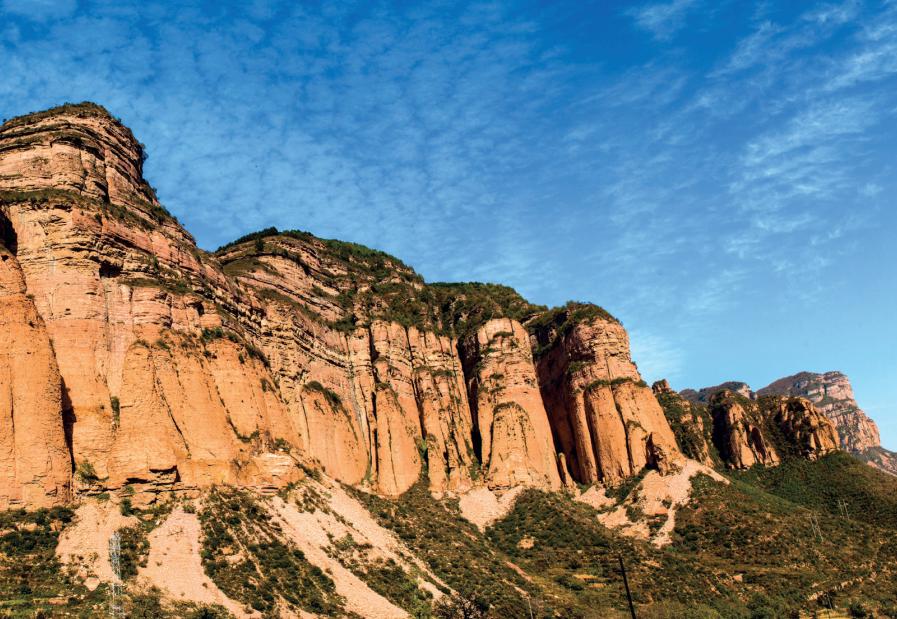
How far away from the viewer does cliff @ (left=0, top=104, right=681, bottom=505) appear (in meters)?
48.6

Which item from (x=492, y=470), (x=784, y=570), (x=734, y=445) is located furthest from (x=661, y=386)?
(x=784, y=570)

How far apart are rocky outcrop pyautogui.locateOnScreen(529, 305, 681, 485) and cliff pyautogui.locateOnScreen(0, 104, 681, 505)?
0.22 m

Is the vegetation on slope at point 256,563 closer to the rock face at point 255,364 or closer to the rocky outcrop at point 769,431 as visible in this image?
the rock face at point 255,364

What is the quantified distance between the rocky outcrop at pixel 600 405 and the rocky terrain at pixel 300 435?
258 mm

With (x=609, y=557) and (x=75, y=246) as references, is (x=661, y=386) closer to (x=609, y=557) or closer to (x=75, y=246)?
(x=609, y=557)

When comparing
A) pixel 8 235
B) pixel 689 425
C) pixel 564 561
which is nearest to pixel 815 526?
pixel 564 561

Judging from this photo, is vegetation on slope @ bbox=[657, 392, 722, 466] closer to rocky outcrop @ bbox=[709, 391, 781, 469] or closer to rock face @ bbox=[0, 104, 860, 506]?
rocky outcrop @ bbox=[709, 391, 781, 469]

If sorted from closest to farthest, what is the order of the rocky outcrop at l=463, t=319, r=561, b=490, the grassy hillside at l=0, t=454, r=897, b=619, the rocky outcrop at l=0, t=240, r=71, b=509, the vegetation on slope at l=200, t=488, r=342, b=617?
the grassy hillside at l=0, t=454, r=897, b=619
the rocky outcrop at l=0, t=240, r=71, b=509
the vegetation on slope at l=200, t=488, r=342, b=617
the rocky outcrop at l=463, t=319, r=561, b=490

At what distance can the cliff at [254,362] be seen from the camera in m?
48.6

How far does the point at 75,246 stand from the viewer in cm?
5300

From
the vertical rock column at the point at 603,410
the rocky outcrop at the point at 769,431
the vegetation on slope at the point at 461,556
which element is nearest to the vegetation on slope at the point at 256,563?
the vegetation on slope at the point at 461,556

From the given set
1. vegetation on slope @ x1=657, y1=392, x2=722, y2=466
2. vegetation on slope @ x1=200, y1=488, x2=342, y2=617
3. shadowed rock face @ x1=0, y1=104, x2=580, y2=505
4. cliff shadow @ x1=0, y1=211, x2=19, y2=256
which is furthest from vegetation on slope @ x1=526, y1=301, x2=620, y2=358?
cliff shadow @ x1=0, y1=211, x2=19, y2=256

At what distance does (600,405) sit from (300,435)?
1371 inches

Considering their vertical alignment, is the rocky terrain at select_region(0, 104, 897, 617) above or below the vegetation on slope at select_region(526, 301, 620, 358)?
below
